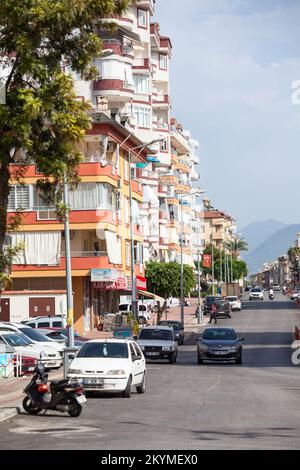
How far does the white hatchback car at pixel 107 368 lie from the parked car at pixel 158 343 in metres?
16.1

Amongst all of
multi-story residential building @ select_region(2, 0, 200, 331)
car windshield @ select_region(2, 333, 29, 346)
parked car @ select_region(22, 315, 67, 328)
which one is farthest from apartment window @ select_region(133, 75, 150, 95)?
car windshield @ select_region(2, 333, 29, 346)

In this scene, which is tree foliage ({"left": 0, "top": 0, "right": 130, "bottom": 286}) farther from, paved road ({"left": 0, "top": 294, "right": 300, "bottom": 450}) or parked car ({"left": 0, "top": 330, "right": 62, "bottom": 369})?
parked car ({"left": 0, "top": 330, "right": 62, "bottom": 369})

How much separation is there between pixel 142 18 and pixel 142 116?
914 centimetres

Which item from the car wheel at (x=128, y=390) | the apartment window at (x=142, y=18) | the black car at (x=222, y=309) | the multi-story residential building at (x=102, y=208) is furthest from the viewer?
the apartment window at (x=142, y=18)

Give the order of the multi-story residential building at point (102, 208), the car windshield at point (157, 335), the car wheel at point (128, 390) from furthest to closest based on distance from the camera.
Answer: the multi-story residential building at point (102, 208) → the car windshield at point (157, 335) → the car wheel at point (128, 390)

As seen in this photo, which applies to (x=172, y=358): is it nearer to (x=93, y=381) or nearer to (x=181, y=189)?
(x=93, y=381)

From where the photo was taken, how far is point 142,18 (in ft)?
322

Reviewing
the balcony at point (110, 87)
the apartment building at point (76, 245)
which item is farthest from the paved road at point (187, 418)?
the balcony at point (110, 87)

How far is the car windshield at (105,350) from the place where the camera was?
28.5 meters

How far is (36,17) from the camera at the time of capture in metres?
22.3

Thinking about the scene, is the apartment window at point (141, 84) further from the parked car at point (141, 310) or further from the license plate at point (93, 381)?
the license plate at point (93, 381)

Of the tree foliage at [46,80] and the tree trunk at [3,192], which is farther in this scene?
the tree trunk at [3,192]

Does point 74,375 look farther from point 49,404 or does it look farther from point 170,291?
point 170,291
